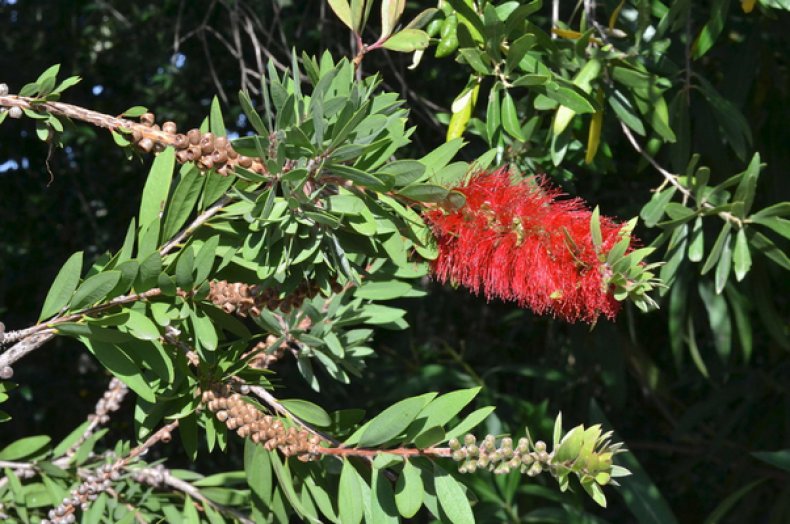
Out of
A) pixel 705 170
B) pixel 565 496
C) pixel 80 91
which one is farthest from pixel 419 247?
pixel 80 91

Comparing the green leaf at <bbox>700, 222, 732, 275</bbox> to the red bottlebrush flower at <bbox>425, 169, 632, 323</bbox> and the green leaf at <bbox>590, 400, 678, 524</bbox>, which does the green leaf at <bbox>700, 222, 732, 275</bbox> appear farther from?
the green leaf at <bbox>590, 400, 678, 524</bbox>

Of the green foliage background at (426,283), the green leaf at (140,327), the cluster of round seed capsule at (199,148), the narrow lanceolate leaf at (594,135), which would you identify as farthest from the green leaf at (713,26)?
the green leaf at (140,327)

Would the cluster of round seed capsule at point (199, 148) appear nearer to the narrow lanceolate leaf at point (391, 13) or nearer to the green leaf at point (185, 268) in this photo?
the green leaf at point (185, 268)

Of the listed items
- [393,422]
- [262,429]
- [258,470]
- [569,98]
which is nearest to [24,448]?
[258,470]

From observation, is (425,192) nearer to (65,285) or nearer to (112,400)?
(65,285)

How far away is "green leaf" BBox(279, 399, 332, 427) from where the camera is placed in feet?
3.17

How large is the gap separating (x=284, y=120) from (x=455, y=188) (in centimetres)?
16

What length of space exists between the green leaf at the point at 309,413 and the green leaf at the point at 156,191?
230 mm

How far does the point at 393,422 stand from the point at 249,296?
176mm

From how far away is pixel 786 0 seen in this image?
3.94ft

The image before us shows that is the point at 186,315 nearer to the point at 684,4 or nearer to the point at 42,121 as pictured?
the point at 42,121

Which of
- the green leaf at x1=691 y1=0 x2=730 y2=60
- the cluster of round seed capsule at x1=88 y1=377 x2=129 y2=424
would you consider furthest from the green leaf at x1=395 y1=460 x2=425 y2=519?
the green leaf at x1=691 y1=0 x2=730 y2=60

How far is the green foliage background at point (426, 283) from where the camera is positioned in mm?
1996

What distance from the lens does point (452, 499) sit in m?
0.85
